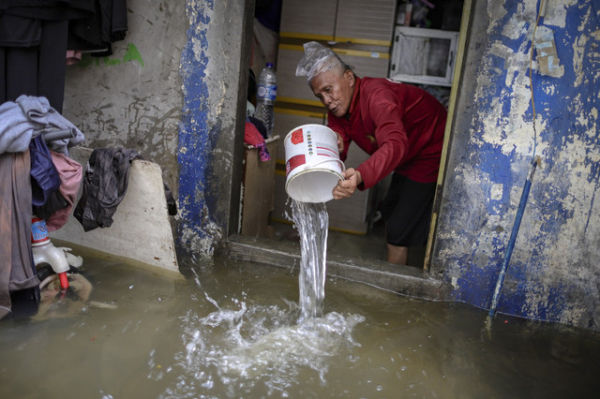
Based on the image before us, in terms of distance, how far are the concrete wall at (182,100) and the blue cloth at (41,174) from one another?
100 cm

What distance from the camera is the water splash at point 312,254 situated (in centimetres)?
308

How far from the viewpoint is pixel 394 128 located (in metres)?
2.71

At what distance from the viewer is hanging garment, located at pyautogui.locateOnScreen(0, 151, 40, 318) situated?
255cm

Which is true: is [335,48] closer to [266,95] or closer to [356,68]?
[356,68]

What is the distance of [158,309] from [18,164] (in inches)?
43.1

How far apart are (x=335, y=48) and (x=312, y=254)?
238 cm

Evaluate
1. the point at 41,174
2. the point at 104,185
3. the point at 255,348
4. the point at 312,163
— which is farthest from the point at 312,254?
the point at 41,174

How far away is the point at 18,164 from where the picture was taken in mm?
2559

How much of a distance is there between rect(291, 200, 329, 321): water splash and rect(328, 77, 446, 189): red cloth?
1.47 ft

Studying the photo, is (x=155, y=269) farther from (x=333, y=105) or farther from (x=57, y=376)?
(x=333, y=105)

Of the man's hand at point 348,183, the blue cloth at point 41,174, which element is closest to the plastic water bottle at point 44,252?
the blue cloth at point 41,174

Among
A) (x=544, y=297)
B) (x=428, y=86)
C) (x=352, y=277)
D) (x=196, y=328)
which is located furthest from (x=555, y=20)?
(x=196, y=328)

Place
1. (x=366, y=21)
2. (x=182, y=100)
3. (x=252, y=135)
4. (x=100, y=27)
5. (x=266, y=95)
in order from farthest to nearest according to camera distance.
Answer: (x=366, y=21) < (x=266, y=95) < (x=252, y=135) < (x=182, y=100) < (x=100, y=27)

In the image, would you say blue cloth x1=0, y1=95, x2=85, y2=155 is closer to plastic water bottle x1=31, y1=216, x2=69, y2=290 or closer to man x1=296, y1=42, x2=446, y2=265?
plastic water bottle x1=31, y1=216, x2=69, y2=290
